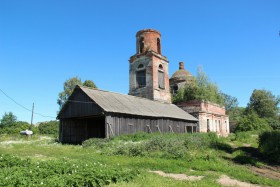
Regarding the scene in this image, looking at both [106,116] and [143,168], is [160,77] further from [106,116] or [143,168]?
[143,168]

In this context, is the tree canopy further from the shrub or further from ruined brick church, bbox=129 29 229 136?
the shrub

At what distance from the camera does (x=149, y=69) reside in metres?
35.8

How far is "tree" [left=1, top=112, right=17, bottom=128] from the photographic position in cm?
5647

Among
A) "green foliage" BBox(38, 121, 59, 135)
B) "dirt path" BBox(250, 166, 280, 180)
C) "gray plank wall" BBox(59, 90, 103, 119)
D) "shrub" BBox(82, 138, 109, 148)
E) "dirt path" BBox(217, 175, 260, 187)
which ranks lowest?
"dirt path" BBox(250, 166, 280, 180)

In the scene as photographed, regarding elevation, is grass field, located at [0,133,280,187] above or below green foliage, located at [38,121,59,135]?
below

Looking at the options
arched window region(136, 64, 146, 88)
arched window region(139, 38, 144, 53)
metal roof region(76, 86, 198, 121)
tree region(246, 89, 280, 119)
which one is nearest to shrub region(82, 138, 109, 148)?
metal roof region(76, 86, 198, 121)

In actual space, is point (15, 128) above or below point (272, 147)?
above

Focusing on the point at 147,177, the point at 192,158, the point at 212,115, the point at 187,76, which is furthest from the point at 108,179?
the point at 187,76

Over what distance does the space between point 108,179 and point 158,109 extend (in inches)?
892

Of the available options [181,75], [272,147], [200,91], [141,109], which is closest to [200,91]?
[200,91]

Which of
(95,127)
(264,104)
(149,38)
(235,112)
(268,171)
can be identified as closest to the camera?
(268,171)

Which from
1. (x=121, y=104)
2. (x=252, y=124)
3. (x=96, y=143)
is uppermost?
(x=121, y=104)

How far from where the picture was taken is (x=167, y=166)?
10.7 meters

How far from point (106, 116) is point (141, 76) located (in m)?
16.3
